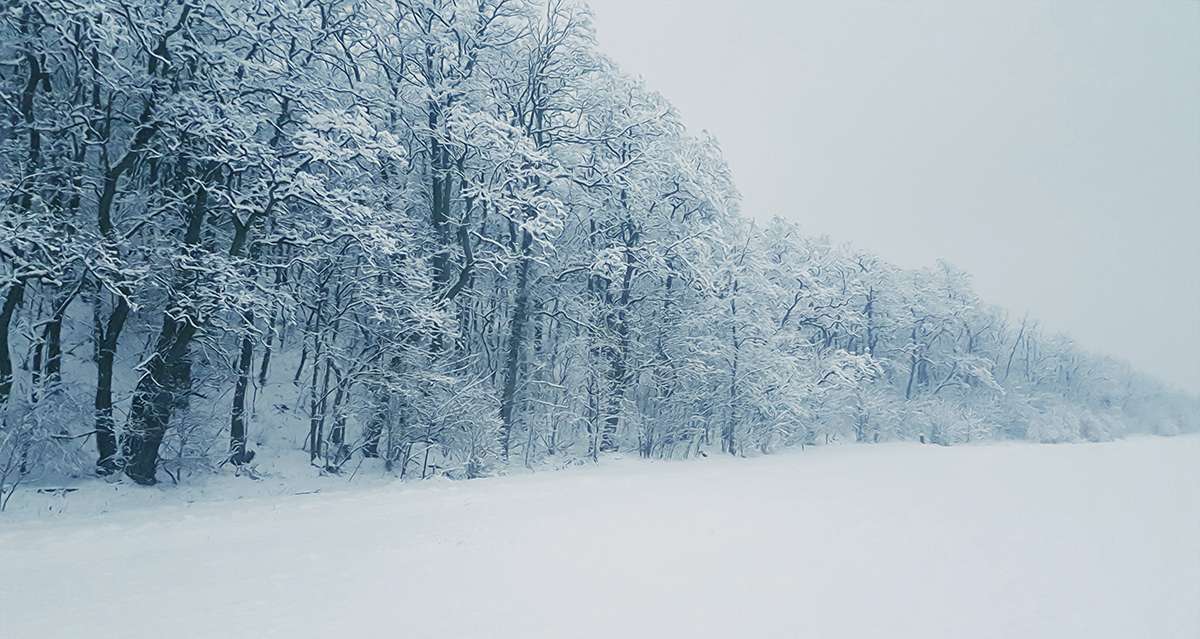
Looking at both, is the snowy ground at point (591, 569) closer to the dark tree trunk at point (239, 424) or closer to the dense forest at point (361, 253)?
the dark tree trunk at point (239, 424)

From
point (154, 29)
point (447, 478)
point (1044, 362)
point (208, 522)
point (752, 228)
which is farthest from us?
point (1044, 362)

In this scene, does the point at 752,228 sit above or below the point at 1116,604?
above

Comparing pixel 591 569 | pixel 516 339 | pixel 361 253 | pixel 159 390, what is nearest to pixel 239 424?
pixel 159 390

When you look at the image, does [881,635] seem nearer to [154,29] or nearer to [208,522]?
[208,522]

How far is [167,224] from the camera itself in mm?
12961

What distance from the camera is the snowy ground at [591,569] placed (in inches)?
239

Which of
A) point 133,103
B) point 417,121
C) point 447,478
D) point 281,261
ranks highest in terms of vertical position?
point 417,121

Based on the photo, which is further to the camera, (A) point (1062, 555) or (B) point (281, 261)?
(B) point (281, 261)

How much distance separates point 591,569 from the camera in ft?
25.5

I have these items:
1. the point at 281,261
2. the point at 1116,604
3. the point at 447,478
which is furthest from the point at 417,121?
the point at 1116,604

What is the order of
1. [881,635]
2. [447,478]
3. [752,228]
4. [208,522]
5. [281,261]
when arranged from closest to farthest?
[881,635] → [208,522] → [281,261] → [447,478] → [752,228]

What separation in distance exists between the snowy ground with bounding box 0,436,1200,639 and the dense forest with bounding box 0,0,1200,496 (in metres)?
3.12

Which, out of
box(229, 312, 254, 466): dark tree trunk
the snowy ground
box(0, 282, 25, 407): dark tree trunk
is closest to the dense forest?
box(0, 282, 25, 407): dark tree trunk

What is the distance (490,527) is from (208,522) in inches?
183
